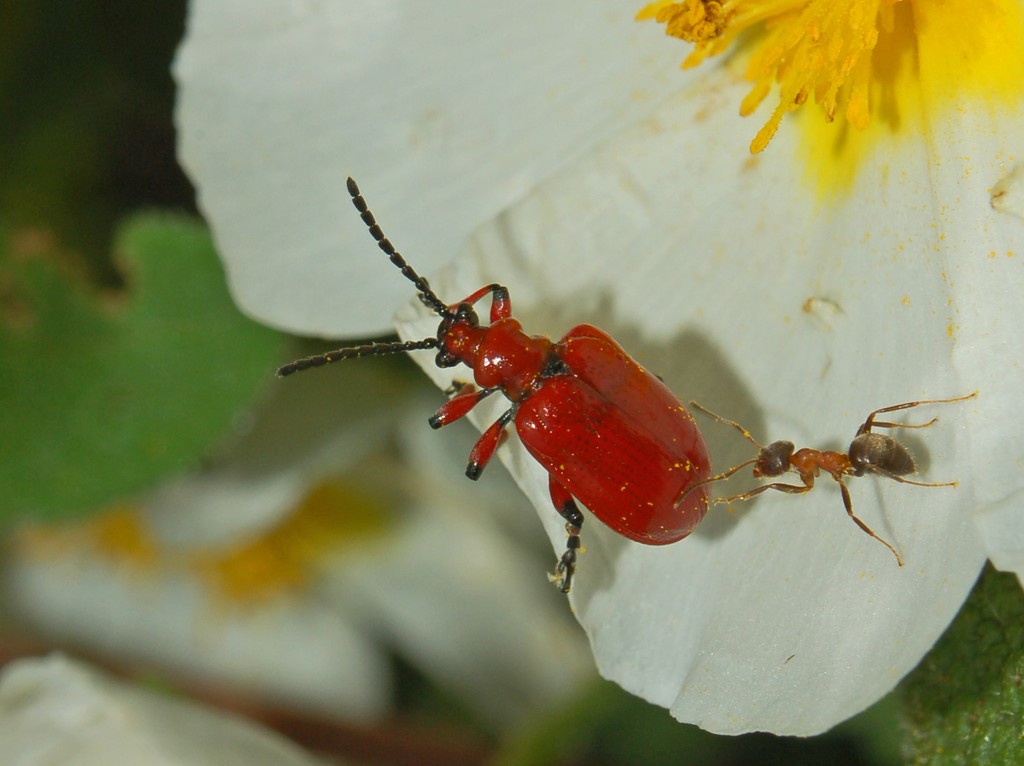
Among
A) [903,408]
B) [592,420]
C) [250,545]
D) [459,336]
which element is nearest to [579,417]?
[592,420]

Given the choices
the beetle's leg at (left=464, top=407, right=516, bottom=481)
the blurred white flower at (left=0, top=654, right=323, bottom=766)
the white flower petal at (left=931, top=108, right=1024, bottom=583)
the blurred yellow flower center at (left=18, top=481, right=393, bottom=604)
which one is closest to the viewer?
the white flower petal at (left=931, top=108, right=1024, bottom=583)

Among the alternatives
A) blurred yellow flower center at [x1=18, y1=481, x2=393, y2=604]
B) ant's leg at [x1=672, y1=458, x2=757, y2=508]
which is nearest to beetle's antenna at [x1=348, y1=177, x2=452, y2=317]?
ant's leg at [x1=672, y1=458, x2=757, y2=508]

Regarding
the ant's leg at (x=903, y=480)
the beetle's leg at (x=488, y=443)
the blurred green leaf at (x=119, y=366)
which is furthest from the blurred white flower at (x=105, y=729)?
the ant's leg at (x=903, y=480)

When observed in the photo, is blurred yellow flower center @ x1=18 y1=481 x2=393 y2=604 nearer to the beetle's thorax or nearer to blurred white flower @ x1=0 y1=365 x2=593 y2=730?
blurred white flower @ x1=0 y1=365 x2=593 y2=730

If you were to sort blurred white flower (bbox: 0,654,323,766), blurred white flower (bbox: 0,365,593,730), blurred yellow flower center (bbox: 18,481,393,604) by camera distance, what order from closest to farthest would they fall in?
1. blurred white flower (bbox: 0,654,323,766)
2. blurred white flower (bbox: 0,365,593,730)
3. blurred yellow flower center (bbox: 18,481,393,604)

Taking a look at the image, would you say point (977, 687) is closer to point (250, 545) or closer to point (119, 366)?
point (119, 366)
